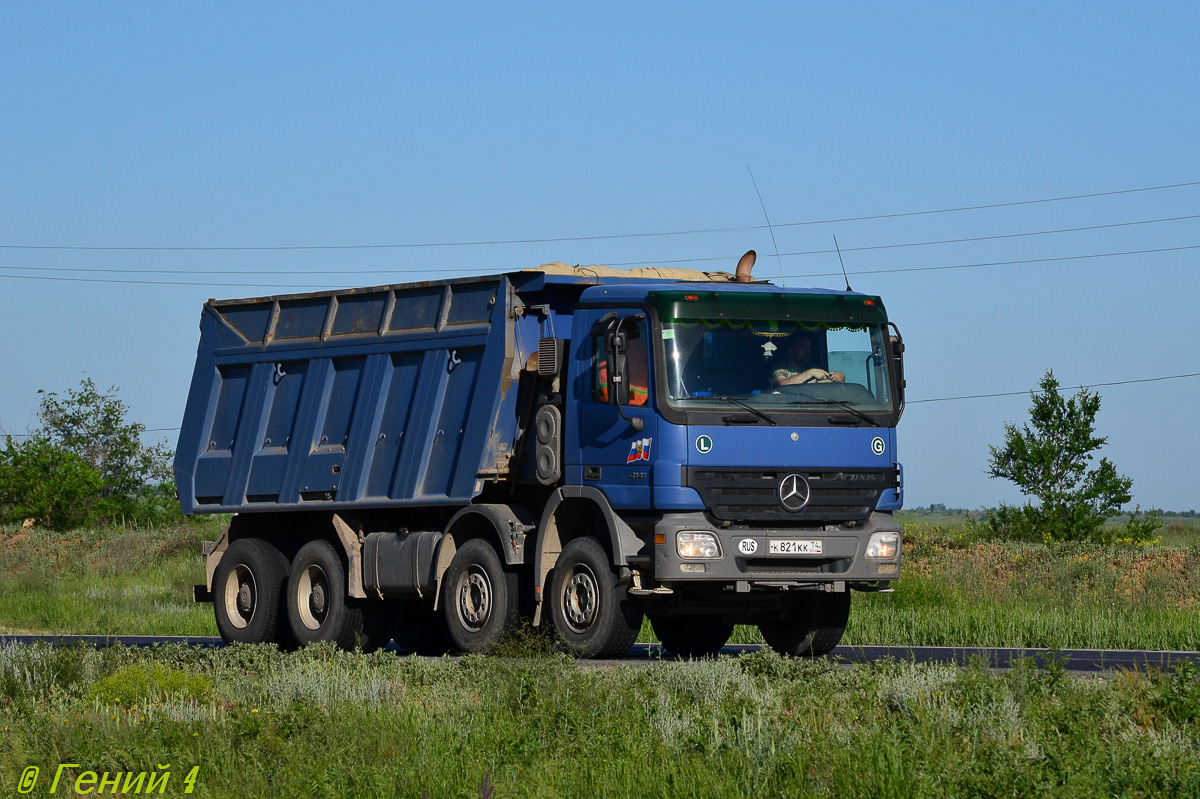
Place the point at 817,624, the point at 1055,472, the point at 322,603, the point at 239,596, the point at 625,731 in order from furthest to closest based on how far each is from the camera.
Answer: the point at 1055,472 < the point at 239,596 < the point at 322,603 < the point at 817,624 < the point at 625,731

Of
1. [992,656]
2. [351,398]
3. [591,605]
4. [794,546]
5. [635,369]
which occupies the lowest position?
[992,656]

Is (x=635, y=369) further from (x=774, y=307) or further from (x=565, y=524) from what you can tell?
(x=565, y=524)

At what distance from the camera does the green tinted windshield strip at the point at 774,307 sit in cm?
1301

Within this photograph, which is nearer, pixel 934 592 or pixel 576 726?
pixel 576 726

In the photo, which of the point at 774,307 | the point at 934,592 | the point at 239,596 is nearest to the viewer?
the point at 774,307

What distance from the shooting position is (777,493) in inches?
507

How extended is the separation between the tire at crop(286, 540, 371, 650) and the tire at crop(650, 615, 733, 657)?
125 inches

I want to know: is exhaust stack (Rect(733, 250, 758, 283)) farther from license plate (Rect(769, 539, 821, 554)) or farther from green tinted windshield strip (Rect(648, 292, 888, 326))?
license plate (Rect(769, 539, 821, 554))

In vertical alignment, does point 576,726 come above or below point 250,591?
below

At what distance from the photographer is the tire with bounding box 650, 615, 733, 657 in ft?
52.1

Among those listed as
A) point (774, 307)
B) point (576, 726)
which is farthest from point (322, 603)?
point (576, 726)

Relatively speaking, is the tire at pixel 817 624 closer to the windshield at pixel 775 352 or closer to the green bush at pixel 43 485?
the windshield at pixel 775 352

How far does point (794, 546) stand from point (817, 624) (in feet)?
5.83

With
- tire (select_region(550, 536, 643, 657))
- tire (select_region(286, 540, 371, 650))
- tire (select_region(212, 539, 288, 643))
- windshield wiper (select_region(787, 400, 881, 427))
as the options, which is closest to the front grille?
windshield wiper (select_region(787, 400, 881, 427))
